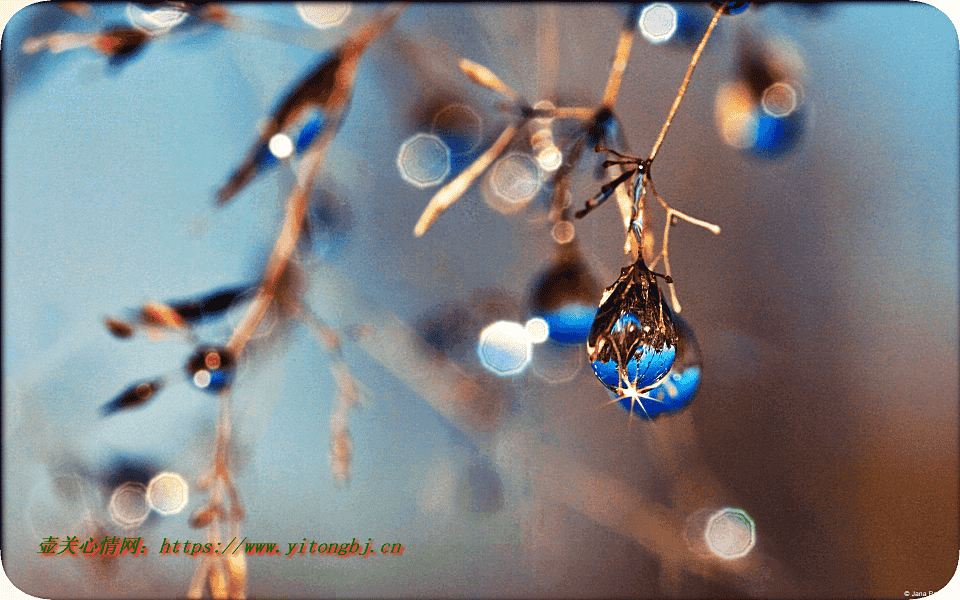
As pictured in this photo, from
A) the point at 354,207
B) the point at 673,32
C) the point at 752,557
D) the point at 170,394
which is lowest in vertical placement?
the point at 752,557

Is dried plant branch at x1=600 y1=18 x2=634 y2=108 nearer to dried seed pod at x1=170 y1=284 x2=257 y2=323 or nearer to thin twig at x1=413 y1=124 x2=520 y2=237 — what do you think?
thin twig at x1=413 y1=124 x2=520 y2=237

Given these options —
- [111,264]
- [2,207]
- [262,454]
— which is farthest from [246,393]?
[2,207]

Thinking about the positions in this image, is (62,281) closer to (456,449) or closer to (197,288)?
(197,288)

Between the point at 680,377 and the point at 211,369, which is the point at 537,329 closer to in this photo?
the point at 680,377

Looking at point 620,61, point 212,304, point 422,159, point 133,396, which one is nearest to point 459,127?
point 422,159

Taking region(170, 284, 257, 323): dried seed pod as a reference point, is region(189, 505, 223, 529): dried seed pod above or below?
below

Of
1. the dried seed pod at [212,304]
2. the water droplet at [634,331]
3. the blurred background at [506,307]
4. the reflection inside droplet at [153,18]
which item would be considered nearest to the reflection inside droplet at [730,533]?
the blurred background at [506,307]

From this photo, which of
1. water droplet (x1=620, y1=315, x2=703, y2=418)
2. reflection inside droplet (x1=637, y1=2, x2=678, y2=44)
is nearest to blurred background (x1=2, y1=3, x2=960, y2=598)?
reflection inside droplet (x1=637, y1=2, x2=678, y2=44)
